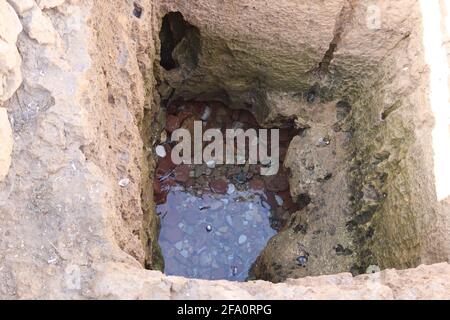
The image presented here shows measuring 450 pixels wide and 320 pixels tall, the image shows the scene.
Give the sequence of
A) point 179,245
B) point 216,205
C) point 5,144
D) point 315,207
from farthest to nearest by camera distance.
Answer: point 216,205, point 179,245, point 315,207, point 5,144

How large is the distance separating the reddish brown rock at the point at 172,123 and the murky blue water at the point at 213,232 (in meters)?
0.26

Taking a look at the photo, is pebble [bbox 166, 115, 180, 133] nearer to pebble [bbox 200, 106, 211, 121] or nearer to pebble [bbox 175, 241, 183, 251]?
pebble [bbox 200, 106, 211, 121]

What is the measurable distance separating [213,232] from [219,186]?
21 centimetres

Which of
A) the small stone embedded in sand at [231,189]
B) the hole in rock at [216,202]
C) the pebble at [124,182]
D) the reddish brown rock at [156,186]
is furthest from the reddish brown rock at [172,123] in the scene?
the pebble at [124,182]

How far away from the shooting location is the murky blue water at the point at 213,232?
98.8 inches

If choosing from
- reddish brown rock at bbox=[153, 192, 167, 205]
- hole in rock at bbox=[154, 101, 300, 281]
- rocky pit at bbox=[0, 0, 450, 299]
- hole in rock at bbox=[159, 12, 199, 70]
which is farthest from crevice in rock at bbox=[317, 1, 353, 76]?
reddish brown rock at bbox=[153, 192, 167, 205]

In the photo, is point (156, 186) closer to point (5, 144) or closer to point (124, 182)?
point (124, 182)

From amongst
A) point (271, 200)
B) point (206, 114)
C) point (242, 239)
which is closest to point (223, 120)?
point (206, 114)

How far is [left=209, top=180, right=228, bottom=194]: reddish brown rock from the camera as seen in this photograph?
2.67 meters

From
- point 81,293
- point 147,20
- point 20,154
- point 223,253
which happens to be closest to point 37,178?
point 20,154

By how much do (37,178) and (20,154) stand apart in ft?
A: 0.25

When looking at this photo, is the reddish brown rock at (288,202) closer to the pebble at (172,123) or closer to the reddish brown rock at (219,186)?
the reddish brown rock at (219,186)

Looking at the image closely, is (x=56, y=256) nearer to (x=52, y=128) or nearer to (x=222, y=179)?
(x=52, y=128)

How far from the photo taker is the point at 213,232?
258 centimetres
